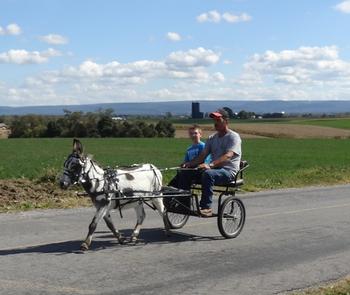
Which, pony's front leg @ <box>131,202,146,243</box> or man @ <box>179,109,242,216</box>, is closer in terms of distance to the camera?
pony's front leg @ <box>131,202,146,243</box>

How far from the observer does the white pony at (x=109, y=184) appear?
8766 mm

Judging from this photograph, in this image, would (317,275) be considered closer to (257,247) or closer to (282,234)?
(257,247)

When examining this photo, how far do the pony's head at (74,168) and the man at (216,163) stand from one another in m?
2.19

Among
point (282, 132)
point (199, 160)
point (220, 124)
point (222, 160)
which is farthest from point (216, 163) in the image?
point (282, 132)

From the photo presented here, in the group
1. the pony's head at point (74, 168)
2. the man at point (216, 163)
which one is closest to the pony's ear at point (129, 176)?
the pony's head at point (74, 168)

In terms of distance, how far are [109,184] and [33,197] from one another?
7.10m

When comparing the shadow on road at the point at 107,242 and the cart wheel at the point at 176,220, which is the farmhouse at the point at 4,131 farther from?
the shadow on road at the point at 107,242

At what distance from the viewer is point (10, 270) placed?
770cm

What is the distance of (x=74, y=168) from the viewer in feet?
28.8

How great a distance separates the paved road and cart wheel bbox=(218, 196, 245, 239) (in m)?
0.16

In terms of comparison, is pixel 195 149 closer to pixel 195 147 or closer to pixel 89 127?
pixel 195 147

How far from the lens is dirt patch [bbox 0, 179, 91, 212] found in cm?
1470

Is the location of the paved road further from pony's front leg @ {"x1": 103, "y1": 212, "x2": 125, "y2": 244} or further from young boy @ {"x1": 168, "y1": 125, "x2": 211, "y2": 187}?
young boy @ {"x1": 168, "y1": 125, "x2": 211, "y2": 187}

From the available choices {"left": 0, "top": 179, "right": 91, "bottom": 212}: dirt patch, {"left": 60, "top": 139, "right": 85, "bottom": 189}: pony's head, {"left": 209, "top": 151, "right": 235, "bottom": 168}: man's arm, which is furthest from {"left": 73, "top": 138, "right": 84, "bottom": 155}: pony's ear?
{"left": 0, "top": 179, "right": 91, "bottom": 212}: dirt patch
